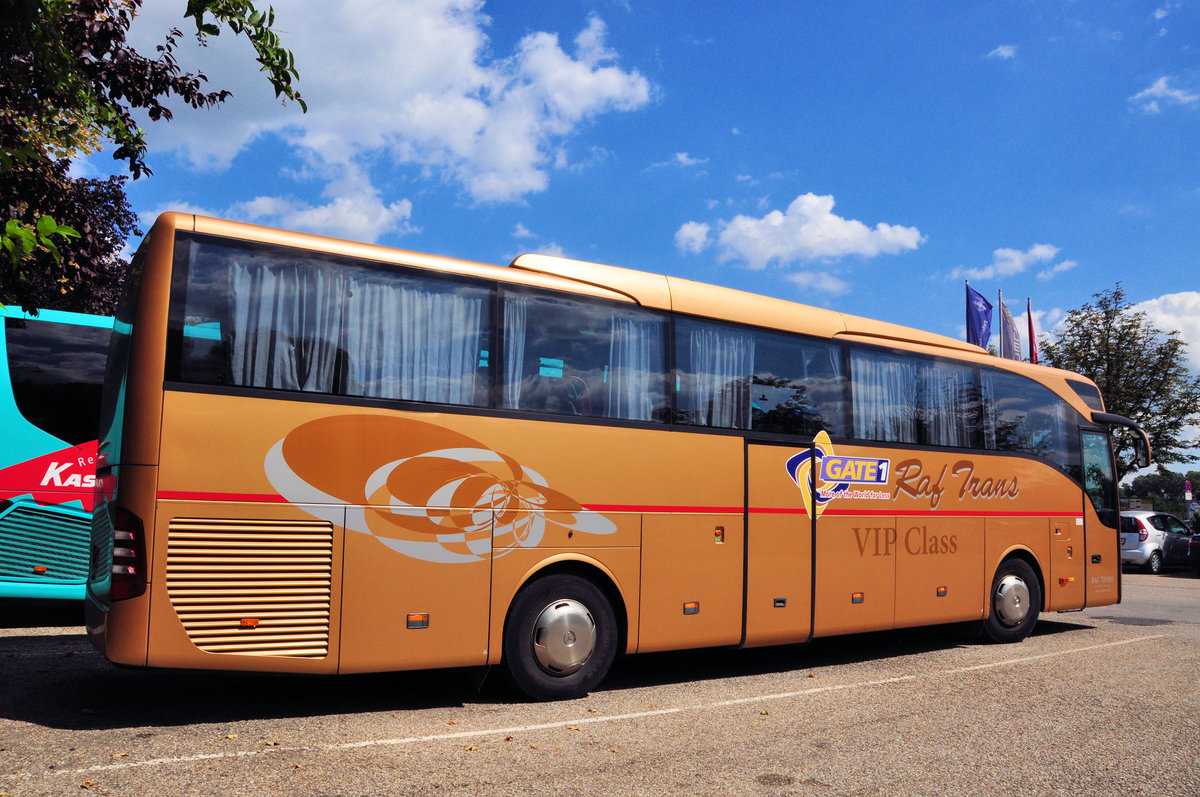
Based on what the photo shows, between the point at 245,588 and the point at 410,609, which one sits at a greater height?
the point at 245,588

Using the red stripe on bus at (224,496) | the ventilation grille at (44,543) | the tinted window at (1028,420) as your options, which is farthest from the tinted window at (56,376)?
the tinted window at (1028,420)

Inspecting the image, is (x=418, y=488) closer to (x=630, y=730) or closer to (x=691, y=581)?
(x=630, y=730)

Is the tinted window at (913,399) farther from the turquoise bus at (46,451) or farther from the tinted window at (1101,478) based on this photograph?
the turquoise bus at (46,451)

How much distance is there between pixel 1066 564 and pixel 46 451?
1283 cm

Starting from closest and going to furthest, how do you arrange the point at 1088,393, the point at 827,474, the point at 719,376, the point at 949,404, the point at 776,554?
the point at 719,376
the point at 776,554
the point at 827,474
the point at 949,404
the point at 1088,393

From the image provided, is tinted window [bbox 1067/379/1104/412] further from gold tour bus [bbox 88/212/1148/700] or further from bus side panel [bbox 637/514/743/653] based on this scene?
bus side panel [bbox 637/514/743/653]

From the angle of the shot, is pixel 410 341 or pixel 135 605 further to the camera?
pixel 410 341

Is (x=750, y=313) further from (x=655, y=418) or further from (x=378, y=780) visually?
(x=378, y=780)

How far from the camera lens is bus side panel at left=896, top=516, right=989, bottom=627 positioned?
9.84 meters

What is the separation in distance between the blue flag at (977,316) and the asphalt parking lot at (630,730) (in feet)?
68.9

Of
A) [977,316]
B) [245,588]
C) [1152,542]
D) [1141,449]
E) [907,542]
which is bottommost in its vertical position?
[1152,542]

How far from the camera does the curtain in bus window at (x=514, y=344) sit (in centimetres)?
714

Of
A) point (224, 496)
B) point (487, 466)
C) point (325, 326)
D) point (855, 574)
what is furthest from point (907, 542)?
point (224, 496)

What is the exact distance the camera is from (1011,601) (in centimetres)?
1106
